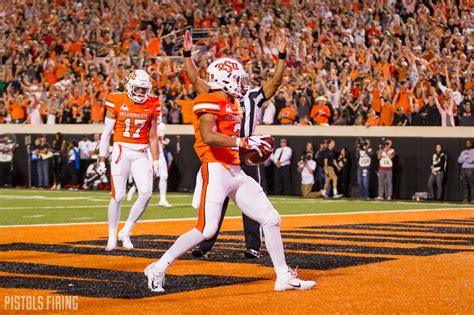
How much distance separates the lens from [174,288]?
8.91 m

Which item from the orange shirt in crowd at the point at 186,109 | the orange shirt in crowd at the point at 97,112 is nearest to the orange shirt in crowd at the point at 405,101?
the orange shirt in crowd at the point at 186,109

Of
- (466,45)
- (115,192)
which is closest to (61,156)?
(466,45)

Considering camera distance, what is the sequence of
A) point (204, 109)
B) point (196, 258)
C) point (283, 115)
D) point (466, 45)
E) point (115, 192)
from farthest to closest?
point (283, 115) < point (466, 45) < point (115, 192) < point (196, 258) < point (204, 109)

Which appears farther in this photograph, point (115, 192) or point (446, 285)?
point (115, 192)

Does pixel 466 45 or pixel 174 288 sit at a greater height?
pixel 466 45

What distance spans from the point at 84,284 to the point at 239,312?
1969 mm

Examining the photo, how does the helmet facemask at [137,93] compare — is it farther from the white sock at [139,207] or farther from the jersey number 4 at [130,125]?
the white sock at [139,207]

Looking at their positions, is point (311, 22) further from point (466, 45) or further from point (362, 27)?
point (466, 45)

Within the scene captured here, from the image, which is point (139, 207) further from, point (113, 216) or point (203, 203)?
point (203, 203)

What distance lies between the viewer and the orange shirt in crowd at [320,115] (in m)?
25.0

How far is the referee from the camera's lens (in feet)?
33.9

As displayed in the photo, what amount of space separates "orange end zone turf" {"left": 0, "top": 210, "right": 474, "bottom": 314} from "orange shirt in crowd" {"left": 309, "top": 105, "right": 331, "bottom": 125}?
384 inches

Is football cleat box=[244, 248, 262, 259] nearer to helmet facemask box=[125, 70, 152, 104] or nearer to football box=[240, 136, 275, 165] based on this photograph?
helmet facemask box=[125, 70, 152, 104]

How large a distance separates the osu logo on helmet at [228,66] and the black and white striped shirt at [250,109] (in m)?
1.87
